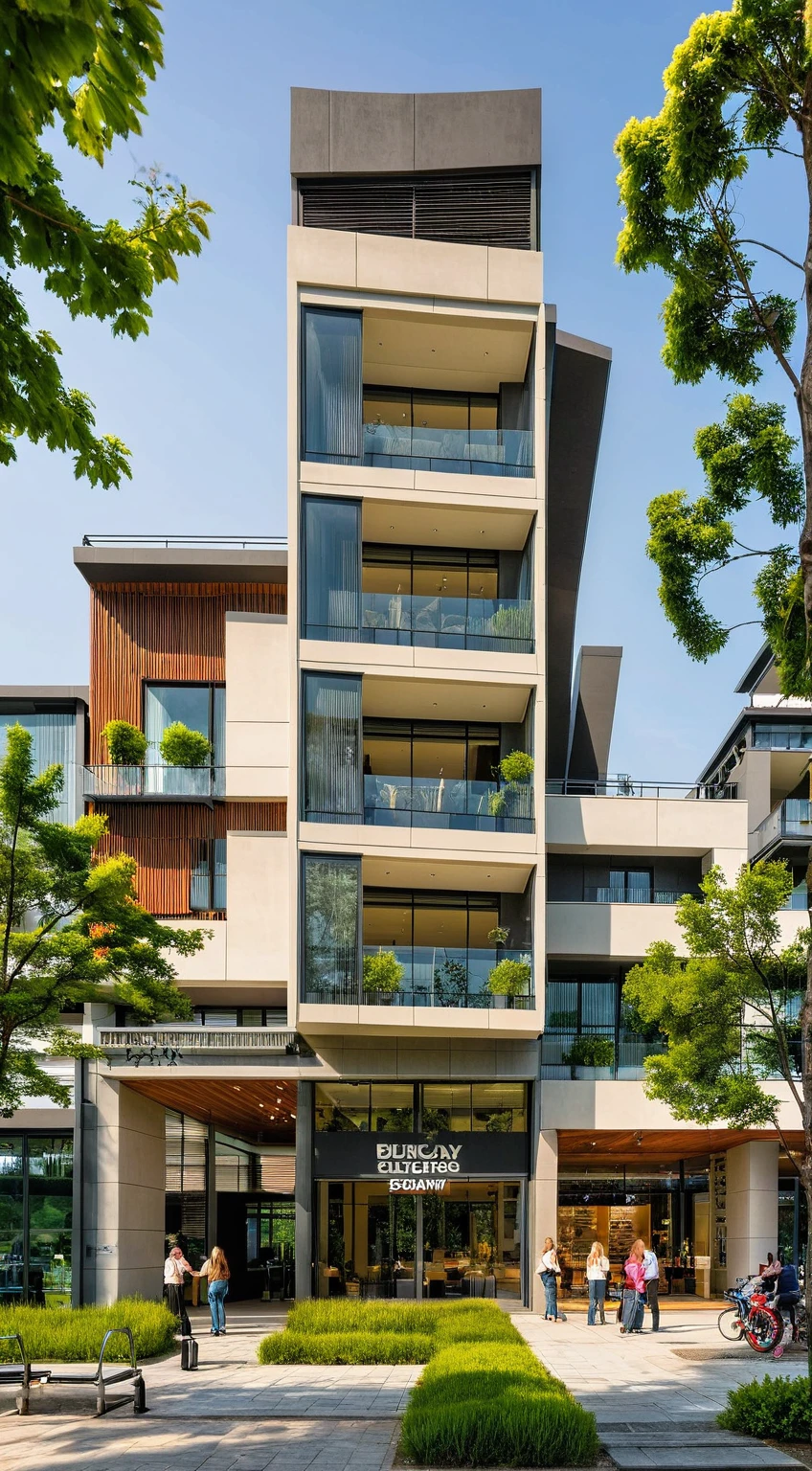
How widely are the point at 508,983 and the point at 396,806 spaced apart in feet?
14.7

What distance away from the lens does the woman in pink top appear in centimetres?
2428

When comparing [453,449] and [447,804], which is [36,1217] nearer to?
[447,804]

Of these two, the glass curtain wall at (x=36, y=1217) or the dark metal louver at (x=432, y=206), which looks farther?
the dark metal louver at (x=432, y=206)

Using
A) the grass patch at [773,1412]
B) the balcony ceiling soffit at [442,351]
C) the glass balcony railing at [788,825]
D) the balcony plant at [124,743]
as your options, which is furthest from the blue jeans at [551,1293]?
the balcony ceiling soffit at [442,351]

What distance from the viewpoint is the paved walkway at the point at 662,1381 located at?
1232 centimetres

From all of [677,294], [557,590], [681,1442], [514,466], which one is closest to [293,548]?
[514,466]

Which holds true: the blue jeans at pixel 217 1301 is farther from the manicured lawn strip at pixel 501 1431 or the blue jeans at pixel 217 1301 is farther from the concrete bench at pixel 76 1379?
the manicured lawn strip at pixel 501 1431

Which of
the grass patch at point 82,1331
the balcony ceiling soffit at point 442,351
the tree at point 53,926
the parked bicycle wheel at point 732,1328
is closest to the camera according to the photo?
the grass patch at point 82,1331

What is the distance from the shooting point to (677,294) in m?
15.9

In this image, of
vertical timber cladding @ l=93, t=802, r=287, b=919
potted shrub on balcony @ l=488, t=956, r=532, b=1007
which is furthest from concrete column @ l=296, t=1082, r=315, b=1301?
vertical timber cladding @ l=93, t=802, r=287, b=919

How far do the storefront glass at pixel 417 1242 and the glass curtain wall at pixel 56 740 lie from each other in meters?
10.6

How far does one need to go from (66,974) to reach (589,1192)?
21.0m

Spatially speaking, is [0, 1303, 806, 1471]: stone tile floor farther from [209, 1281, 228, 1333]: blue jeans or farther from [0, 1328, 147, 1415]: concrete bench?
[209, 1281, 228, 1333]: blue jeans

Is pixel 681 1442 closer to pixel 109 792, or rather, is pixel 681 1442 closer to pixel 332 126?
pixel 109 792
